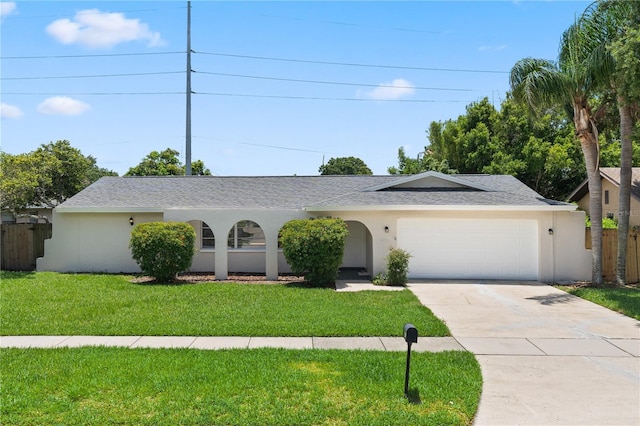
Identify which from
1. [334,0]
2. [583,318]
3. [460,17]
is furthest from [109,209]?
[583,318]

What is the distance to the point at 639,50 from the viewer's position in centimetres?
1042

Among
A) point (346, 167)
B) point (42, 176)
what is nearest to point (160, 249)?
point (42, 176)

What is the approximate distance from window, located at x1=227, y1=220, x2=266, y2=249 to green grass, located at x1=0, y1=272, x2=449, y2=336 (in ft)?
12.4

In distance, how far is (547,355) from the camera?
714cm

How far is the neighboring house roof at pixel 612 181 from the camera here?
2214 centimetres

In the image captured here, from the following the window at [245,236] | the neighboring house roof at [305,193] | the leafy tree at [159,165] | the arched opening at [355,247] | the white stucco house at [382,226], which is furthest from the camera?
the leafy tree at [159,165]

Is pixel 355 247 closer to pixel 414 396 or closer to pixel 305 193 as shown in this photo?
pixel 305 193

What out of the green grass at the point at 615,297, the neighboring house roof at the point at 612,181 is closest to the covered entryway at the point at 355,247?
the green grass at the point at 615,297

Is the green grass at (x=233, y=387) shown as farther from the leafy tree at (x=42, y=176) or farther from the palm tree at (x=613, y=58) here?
the leafy tree at (x=42, y=176)

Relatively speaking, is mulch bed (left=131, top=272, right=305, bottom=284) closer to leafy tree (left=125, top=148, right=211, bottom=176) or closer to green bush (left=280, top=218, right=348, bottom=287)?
green bush (left=280, top=218, right=348, bottom=287)

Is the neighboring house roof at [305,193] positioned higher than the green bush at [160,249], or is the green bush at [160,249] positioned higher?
the neighboring house roof at [305,193]

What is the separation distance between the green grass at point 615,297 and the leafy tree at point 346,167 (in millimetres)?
57856

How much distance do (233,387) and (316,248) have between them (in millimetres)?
8129

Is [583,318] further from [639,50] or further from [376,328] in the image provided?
[639,50]
